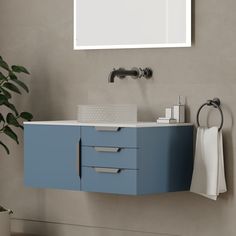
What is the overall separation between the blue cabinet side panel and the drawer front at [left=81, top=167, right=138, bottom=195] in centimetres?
4

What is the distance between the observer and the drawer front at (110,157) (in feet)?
11.5

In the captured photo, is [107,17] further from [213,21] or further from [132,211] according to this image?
[132,211]

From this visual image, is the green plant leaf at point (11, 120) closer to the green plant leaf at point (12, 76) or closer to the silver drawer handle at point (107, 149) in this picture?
the green plant leaf at point (12, 76)

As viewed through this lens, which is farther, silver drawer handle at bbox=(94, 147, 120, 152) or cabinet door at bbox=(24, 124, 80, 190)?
cabinet door at bbox=(24, 124, 80, 190)

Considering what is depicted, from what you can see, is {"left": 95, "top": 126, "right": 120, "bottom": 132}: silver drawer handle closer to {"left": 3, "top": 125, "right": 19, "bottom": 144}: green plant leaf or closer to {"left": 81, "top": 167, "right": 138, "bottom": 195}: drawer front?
{"left": 81, "top": 167, "right": 138, "bottom": 195}: drawer front

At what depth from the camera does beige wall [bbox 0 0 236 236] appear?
12.1ft

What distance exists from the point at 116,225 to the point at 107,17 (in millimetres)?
1064

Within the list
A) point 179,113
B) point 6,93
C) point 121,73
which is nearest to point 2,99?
point 6,93

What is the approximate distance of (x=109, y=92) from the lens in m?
4.05

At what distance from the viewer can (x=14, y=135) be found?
13.7 ft

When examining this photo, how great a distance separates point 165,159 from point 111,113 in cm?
33

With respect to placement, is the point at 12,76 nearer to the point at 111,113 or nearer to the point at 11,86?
the point at 11,86

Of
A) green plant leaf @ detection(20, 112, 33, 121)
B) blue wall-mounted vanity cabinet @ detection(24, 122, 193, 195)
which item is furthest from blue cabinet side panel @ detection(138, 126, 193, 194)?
green plant leaf @ detection(20, 112, 33, 121)

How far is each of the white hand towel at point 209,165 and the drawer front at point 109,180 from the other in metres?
0.33
